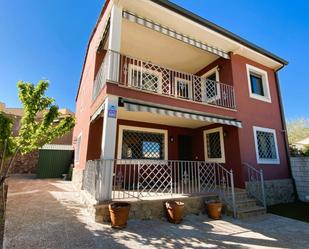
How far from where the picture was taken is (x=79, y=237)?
5305mm

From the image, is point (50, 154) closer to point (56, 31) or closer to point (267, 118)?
point (56, 31)

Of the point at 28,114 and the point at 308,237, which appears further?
the point at 28,114

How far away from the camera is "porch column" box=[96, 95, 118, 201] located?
6.90m

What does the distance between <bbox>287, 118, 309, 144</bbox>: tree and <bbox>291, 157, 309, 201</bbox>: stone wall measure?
32.1 metres

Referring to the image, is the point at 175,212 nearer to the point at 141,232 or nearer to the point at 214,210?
the point at 141,232

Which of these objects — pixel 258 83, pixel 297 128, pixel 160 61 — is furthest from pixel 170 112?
pixel 297 128

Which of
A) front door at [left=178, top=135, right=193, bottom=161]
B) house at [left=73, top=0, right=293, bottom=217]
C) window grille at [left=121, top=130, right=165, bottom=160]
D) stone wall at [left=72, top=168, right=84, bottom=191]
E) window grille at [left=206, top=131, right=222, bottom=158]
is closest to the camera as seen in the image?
house at [left=73, top=0, right=293, bottom=217]

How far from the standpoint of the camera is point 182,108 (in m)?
9.62

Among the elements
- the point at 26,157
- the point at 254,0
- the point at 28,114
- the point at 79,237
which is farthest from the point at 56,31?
the point at 79,237

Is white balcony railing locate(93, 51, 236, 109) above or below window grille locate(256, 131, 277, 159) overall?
above

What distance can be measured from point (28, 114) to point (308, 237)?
→ 44.4 feet

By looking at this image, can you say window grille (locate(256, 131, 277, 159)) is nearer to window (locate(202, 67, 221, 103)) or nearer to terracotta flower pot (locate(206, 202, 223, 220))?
window (locate(202, 67, 221, 103))

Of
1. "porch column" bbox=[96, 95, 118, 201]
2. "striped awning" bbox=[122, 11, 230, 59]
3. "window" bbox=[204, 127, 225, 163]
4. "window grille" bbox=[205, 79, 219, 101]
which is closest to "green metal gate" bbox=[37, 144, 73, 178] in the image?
"porch column" bbox=[96, 95, 118, 201]

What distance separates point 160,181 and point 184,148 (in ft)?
12.6
